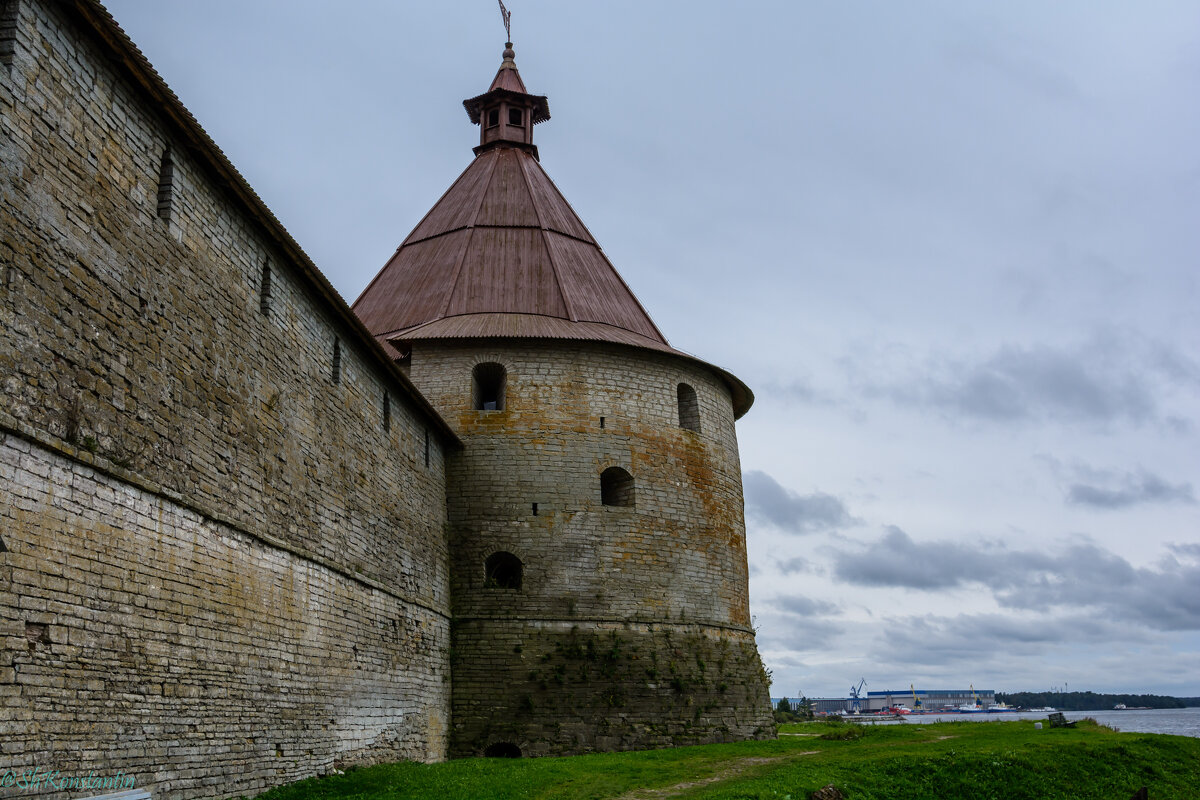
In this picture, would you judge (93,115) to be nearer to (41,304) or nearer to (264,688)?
(41,304)

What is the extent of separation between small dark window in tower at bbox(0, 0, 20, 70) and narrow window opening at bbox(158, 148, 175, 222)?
2217mm

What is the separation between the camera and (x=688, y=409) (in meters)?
21.9

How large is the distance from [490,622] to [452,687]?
129 cm

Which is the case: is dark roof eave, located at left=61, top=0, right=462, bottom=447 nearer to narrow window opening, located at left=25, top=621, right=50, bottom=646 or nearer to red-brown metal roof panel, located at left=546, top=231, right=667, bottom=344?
narrow window opening, located at left=25, top=621, right=50, bottom=646

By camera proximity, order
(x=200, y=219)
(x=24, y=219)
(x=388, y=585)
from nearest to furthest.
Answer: (x=24, y=219) < (x=200, y=219) < (x=388, y=585)

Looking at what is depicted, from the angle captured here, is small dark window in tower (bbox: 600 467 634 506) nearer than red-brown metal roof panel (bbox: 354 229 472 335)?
Yes

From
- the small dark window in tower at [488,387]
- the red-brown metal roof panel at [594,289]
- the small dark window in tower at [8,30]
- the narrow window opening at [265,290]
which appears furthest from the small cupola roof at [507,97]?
the small dark window in tower at [8,30]

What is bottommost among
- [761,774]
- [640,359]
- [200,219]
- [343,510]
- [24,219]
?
[761,774]

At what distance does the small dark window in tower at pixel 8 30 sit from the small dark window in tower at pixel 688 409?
1523 centimetres

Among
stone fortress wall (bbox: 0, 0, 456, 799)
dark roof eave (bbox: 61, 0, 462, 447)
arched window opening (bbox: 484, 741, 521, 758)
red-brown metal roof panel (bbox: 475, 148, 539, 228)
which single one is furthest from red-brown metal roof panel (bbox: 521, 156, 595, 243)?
arched window opening (bbox: 484, 741, 521, 758)

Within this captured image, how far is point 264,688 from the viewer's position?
11.0 m

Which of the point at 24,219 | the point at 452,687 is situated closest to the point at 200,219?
the point at 24,219

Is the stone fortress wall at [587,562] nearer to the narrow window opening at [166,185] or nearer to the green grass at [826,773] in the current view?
the green grass at [826,773]

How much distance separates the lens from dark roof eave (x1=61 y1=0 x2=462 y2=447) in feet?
28.1
